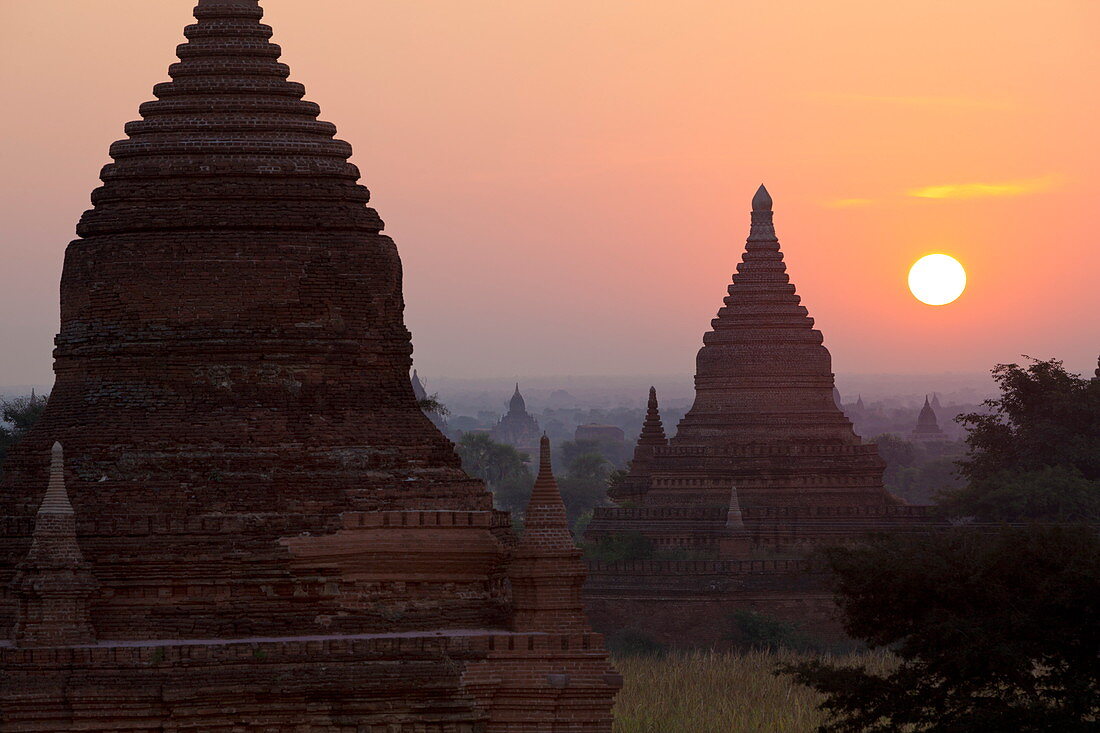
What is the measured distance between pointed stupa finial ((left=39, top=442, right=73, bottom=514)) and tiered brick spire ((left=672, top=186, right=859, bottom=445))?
1670 inches

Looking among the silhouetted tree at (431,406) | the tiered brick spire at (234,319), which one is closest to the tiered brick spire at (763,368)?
the silhouetted tree at (431,406)

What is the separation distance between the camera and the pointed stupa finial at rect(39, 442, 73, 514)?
26.4 m

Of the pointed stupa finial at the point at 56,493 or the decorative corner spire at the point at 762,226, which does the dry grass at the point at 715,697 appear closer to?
the pointed stupa finial at the point at 56,493

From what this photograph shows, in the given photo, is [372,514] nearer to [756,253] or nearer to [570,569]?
[570,569]

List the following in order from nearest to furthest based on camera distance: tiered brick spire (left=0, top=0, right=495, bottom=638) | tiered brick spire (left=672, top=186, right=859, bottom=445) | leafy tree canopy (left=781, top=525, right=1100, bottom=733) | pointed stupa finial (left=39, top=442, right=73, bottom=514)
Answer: pointed stupa finial (left=39, top=442, right=73, bottom=514) → tiered brick spire (left=0, top=0, right=495, bottom=638) → leafy tree canopy (left=781, top=525, right=1100, bottom=733) → tiered brick spire (left=672, top=186, right=859, bottom=445)

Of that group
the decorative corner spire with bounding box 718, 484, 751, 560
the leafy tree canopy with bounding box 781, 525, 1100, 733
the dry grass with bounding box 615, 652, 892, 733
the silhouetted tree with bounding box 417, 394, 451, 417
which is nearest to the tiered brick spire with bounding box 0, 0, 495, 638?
the silhouetted tree with bounding box 417, 394, 451, 417

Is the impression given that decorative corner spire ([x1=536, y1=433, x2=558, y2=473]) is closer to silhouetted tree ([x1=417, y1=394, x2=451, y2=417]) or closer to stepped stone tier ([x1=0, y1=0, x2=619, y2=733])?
stepped stone tier ([x1=0, y1=0, x2=619, y2=733])

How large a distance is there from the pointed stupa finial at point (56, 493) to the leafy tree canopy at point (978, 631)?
26.0 ft

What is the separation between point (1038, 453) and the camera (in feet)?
212

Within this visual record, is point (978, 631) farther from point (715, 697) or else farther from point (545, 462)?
point (715, 697)

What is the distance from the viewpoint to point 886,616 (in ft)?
98.2

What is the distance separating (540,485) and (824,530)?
112 ft

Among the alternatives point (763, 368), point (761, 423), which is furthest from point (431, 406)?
point (763, 368)

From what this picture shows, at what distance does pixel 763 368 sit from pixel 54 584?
147 ft
